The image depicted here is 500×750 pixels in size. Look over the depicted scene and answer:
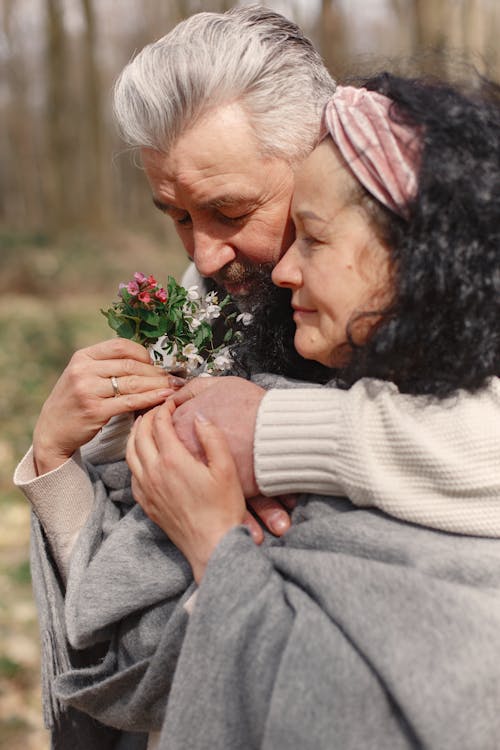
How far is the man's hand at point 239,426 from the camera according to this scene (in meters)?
1.78

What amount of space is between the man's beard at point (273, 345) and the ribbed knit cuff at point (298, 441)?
410 millimetres

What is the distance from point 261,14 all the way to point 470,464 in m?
1.61

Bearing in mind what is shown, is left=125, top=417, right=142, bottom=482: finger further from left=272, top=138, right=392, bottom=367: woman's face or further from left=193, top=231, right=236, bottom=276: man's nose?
left=193, top=231, right=236, bottom=276: man's nose

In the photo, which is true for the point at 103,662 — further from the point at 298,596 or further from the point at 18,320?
the point at 18,320

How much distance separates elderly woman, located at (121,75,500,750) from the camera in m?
1.41

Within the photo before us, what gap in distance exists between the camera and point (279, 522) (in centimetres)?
180

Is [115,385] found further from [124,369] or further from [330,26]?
[330,26]

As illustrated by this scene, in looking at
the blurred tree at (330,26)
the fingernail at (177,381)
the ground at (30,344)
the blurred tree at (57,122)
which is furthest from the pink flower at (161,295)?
the blurred tree at (57,122)

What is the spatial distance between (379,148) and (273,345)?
0.67 meters

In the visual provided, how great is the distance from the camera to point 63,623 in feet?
7.08

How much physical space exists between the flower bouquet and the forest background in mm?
610

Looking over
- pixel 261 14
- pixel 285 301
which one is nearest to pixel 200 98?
pixel 261 14

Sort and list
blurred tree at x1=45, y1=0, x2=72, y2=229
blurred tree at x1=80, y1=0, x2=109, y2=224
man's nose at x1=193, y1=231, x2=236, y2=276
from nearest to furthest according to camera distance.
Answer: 1. man's nose at x1=193, y1=231, x2=236, y2=276
2. blurred tree at x1=80, y1=0, x2=109, y2=224
3. blurred tree at x1=45, y1=0, x2=72, y2=229

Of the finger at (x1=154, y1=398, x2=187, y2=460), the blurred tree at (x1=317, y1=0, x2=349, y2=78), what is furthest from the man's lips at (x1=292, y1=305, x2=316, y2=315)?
the blurred tree at (x1=317, y1=0, x2=349, y2=78)
